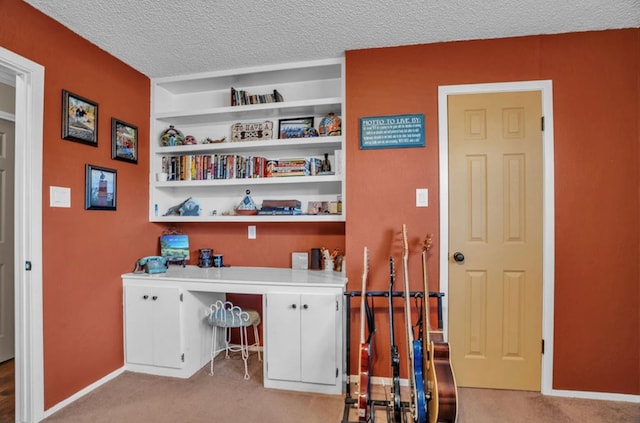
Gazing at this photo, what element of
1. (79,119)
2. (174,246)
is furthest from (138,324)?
(79,119)

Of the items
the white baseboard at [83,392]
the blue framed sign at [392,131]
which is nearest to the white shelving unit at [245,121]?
the blue framed sign at [392,131]

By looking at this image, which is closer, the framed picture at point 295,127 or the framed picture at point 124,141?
the framed picture at point 124,141

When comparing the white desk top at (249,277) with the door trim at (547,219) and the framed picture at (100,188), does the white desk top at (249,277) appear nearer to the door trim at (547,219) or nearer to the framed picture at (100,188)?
the framed picture at (100,188)

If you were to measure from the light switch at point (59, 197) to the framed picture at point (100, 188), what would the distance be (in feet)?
0.39

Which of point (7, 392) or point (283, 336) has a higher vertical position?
point (283, 336)

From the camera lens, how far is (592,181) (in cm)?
200

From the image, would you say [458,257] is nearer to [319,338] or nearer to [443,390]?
[443,390]

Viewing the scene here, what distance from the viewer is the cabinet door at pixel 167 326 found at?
7.38 feet

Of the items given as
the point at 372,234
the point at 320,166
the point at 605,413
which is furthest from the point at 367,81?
the point at 605,413

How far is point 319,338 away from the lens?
81.2 inches

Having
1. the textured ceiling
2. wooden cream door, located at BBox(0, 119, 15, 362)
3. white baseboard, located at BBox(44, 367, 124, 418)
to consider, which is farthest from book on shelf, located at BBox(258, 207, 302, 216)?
wooden cream door, located at BBox(0, 119, 15, 362)

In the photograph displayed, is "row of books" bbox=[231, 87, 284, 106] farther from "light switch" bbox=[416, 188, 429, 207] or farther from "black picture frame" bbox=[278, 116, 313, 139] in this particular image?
"light switch" bbox=[416, 188, 429, 207]

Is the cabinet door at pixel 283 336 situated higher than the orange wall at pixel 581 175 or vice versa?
→ the orange wall at pixel 581 175

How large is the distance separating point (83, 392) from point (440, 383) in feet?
7.38
